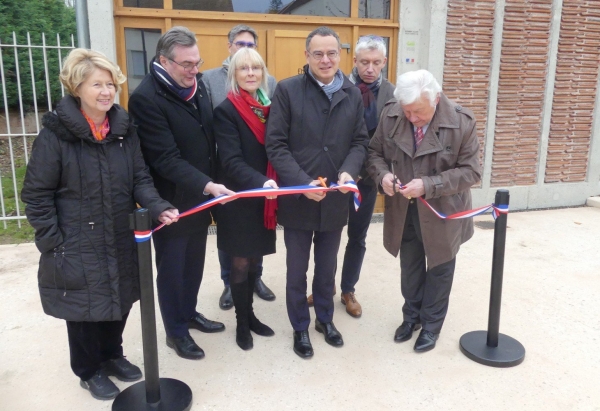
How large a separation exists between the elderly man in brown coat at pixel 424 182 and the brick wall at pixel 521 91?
13.2ft

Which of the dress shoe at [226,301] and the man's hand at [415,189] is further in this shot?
the dress shoe at [226,301]

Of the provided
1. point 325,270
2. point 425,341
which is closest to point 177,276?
point 325,270

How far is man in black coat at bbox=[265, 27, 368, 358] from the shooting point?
313 cm

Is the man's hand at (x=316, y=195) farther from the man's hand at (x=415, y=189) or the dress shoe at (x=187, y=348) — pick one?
the dress shoe at (x=187, y=348)

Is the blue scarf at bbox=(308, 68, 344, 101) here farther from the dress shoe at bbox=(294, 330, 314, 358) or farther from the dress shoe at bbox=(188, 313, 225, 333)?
the dress shoe at bbox=(188, 313, 225, 333)

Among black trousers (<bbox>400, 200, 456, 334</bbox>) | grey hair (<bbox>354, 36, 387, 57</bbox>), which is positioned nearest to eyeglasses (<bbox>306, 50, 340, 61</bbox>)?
grey hair (<bbox>354, 36, 387, 57</bbox>)

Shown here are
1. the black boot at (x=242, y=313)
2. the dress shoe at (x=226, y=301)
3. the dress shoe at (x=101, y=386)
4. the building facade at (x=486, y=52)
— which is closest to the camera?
the dress shoe at (x=101, y=386)

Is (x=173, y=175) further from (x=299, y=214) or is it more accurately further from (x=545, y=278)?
(x=545, y=278)

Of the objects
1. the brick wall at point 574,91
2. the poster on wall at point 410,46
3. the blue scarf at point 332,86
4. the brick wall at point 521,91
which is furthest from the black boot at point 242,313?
the brick wall at point 574,91

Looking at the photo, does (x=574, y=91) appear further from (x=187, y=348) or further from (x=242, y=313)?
(x=187, y=348)

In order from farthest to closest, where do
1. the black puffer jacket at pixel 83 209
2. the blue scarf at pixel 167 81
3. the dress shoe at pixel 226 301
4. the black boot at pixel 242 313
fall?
the dress shoe at pixel 226 301 → the black boot at pixel 242 313 → the blue scarf at pixel 167 81 → the black puffer jacket at pixel 83 209

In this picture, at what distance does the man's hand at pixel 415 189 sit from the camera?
10.2 ft

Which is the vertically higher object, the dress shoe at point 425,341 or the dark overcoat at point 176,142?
the dark overcoat at point 176,142

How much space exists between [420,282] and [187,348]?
166 cm
